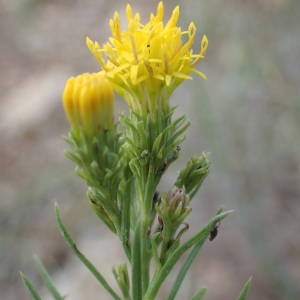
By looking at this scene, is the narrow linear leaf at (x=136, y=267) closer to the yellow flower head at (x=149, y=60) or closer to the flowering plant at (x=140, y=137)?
the flowering plant at (x=140, y=137)

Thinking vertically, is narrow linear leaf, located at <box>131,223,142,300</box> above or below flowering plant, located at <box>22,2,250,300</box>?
below

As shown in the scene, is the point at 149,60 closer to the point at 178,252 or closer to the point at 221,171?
the point at 178,252

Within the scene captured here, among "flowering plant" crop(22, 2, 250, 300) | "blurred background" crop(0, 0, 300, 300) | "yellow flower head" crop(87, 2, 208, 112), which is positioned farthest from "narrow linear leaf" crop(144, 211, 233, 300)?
"blurred background" crop(0, 0, 300, 300)

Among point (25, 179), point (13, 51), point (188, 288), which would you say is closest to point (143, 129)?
point (188, 288)

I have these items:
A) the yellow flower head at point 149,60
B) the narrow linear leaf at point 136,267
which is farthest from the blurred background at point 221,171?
the yellow flower head at point 149,60

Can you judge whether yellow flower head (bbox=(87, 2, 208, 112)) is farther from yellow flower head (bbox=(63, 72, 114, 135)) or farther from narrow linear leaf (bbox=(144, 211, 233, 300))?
narrow linear leaf (bbox=(144, 211, 233, 300))

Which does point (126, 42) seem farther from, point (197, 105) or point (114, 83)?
point (197, 105)

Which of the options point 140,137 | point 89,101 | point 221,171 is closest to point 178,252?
point 140,137
